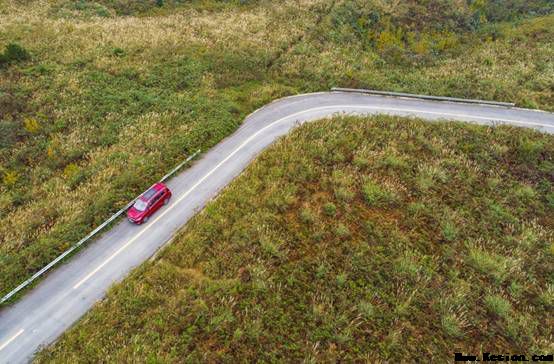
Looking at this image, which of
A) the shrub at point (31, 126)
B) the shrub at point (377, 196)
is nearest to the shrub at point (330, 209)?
the shrub at point (377, 196)

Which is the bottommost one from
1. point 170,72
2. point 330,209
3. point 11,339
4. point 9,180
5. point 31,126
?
point 330,209

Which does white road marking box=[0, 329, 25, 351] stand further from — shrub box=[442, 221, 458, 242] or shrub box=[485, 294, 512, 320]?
shrub box=[442, 221, 458, 242]

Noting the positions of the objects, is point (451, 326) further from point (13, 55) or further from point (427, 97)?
point (13, 55)

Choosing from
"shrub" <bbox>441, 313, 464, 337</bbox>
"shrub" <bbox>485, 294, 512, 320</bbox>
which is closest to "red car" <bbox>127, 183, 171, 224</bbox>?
"shrub" <bbox>441, 313, 464, 337</bbox>

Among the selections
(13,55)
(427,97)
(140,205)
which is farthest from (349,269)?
(13,55)

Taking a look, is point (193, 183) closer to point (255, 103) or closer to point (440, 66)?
point (255, 103)

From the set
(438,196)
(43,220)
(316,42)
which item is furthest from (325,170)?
(316,42)

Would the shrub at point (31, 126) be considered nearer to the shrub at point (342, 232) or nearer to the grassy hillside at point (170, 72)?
the grassy hillside at point (170, 72)
